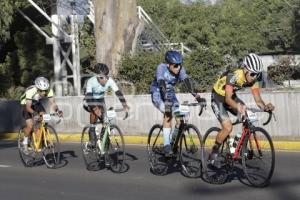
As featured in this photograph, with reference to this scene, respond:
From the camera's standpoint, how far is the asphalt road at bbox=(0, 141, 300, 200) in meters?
8.86

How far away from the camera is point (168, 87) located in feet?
33.5

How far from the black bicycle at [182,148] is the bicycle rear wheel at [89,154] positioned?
1197 millimetres

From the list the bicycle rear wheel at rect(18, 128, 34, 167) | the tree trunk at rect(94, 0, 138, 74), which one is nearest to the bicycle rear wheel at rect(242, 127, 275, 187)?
the bicycle rear wheel at rect(18, 128, 34, 167)

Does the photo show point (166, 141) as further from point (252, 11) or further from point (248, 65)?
point (252, 11)

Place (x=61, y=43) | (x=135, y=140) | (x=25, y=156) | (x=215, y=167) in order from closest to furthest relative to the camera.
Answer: (x=215, y=167)
(x=25, y=156)
(x=135, y=140)
(x=61, y=43)

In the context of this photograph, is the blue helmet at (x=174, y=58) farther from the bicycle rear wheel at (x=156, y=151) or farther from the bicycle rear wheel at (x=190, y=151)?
the bicycle rear wheel at (x=156, y=151)

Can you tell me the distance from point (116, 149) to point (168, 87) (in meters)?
1.68

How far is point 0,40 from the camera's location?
33.6m

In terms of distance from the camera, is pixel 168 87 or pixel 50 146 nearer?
pixel 168 87

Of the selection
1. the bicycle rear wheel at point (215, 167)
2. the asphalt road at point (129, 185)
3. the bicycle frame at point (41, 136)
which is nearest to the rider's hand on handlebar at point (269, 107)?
the bicycle rear wheel at point (215, 167)

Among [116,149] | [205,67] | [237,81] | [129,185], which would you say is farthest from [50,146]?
[205,67]

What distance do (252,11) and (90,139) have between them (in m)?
70.5

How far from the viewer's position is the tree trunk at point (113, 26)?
2258 cm

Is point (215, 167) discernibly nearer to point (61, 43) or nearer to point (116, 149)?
point (116, 149)
